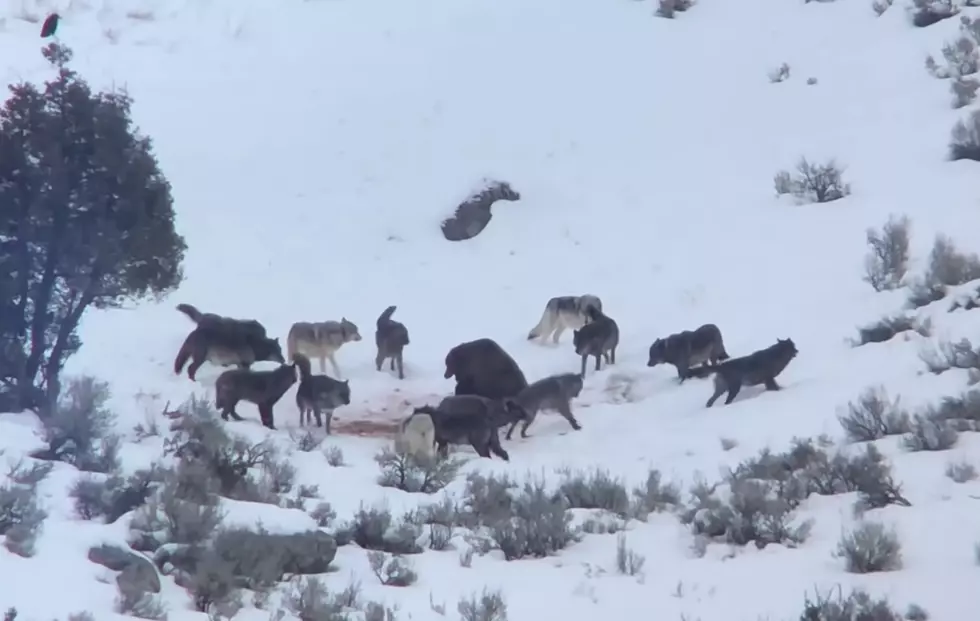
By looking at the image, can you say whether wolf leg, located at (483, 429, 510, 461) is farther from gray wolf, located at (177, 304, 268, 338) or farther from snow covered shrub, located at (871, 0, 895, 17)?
snow covered shrub, located at (871, 0, 895, 17)

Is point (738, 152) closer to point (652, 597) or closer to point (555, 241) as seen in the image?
point (555, 241)

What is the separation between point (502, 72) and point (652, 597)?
19.2m

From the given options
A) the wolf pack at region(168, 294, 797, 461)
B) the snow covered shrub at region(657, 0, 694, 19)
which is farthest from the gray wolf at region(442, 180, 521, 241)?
the snow covered shrub at region(657, 0, 694, 19)

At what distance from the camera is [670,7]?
86.5ft

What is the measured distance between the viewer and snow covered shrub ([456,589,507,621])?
631 cm

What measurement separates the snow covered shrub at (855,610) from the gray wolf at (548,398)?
6.86m

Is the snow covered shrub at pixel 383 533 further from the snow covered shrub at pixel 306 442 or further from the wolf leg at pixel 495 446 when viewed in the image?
the wolf leg at pixel 495 446

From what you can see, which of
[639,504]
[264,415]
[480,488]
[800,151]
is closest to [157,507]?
[480,488]

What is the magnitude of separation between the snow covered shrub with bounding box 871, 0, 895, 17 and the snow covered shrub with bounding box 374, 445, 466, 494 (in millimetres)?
16965

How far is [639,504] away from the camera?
9023mm

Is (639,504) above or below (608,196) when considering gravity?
below

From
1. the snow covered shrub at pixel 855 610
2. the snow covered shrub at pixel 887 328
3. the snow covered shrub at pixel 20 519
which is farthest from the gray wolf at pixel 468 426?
the snow covered shrub at pixel 855 610

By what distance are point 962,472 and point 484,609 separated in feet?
12.5

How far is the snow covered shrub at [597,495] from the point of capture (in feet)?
29.7
